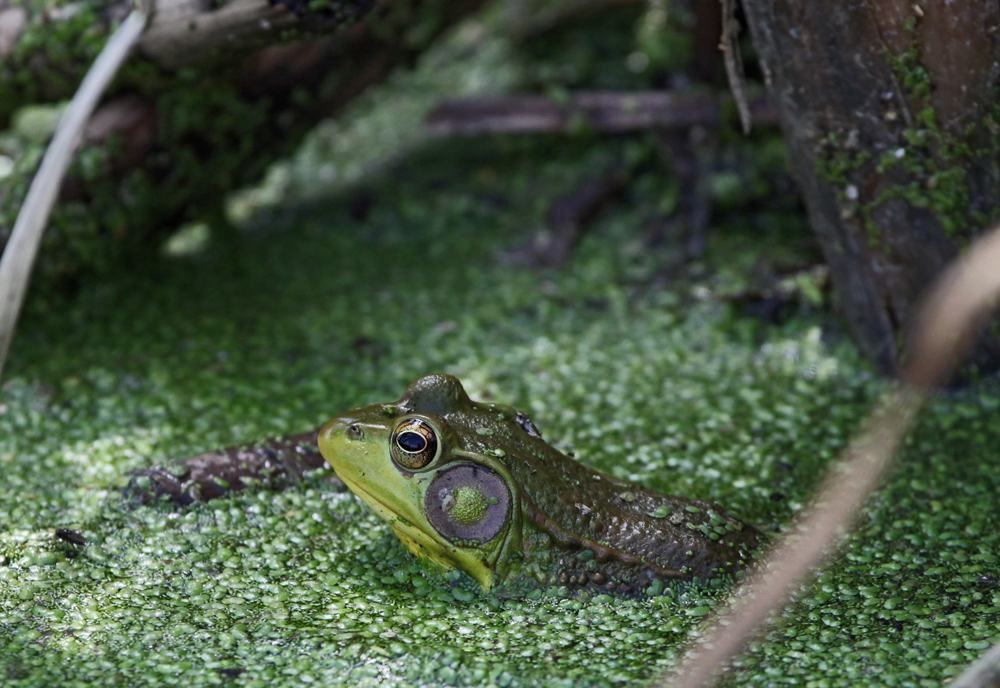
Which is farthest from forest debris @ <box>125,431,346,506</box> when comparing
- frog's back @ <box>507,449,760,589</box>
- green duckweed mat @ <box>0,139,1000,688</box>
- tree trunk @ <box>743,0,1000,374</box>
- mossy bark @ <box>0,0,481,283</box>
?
tree trunk @ <box>743,0,1000,374</box>

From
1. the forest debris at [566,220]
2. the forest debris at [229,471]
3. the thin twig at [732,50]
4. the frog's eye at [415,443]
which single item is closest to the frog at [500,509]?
the frog's eye at [415,443]

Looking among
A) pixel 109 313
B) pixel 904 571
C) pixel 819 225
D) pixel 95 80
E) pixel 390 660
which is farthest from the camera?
pixel 109 313

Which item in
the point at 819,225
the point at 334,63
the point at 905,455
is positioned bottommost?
the point at 905,455

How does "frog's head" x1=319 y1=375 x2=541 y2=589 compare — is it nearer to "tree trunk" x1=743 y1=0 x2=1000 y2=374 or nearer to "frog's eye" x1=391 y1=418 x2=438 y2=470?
"frog's eye" x1=391 y1=418 x2=438 y2=470

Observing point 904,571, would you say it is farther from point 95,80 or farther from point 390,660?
point 95,80

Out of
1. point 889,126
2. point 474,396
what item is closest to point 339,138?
point 474,396

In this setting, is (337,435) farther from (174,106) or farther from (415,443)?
(174,106)

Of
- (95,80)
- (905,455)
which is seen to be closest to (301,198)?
(95,80)
